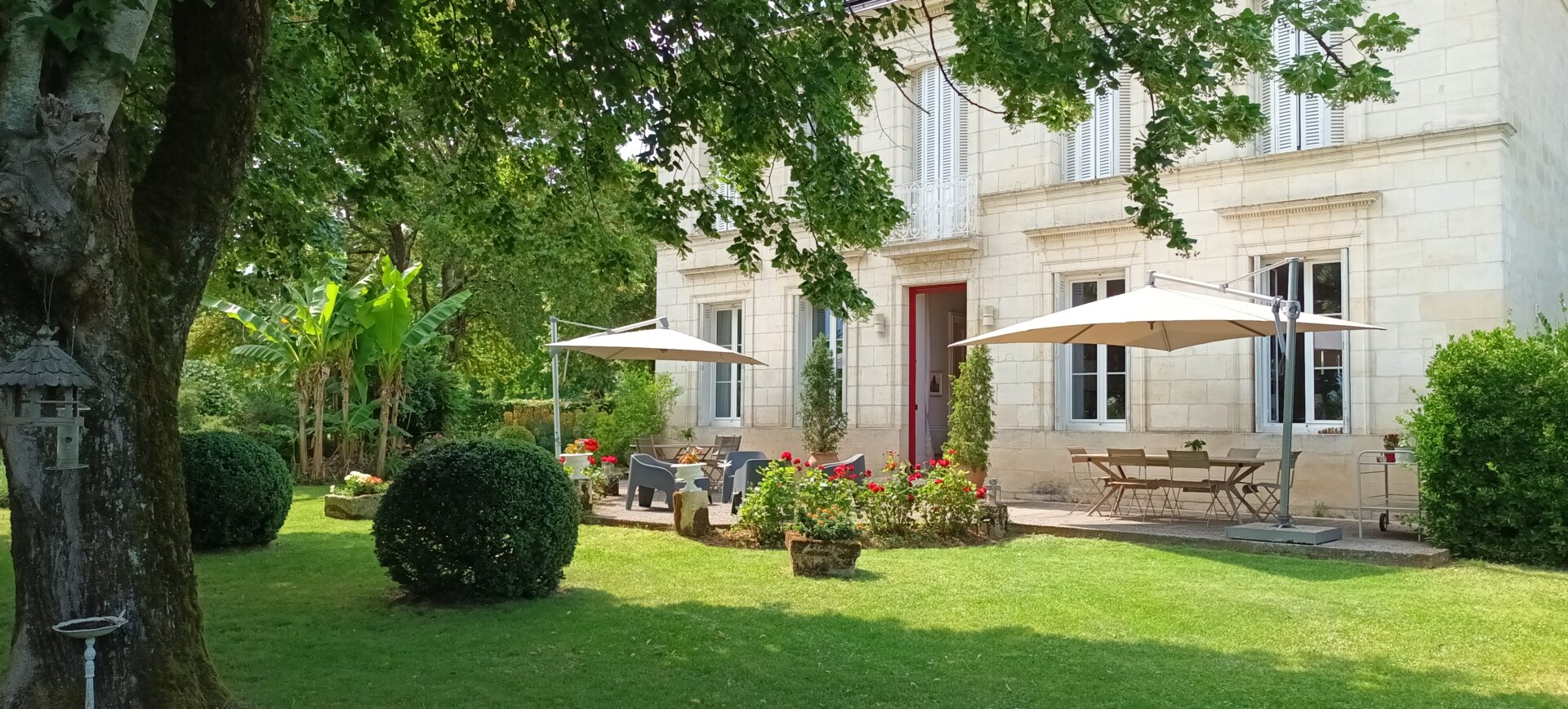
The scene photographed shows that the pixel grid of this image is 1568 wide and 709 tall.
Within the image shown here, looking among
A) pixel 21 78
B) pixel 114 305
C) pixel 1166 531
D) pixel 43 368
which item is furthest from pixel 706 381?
pixel 21 78

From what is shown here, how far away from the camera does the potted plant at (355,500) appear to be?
1338 centimetres

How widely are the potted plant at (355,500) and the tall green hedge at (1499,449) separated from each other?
11.1 m

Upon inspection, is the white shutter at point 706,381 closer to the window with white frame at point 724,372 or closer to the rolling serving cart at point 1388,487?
the window with white frame at point 724,372

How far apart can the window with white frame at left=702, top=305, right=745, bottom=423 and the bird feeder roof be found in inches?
606

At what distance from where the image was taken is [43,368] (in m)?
3.96

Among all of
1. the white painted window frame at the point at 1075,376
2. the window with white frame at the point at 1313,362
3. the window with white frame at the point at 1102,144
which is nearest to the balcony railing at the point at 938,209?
the window with white frame at the point at 1102,144

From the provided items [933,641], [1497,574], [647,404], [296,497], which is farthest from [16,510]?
[647,404]

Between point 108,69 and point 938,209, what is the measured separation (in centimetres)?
1358

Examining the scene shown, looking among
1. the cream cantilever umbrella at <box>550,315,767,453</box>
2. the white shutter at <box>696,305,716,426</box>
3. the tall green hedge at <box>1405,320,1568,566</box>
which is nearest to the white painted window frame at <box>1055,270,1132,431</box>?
the cream cantilever umbrella at <box>550,315,767,453</box>

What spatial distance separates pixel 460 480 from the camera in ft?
25.0

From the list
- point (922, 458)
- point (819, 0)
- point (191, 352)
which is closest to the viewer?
point (819, 0)

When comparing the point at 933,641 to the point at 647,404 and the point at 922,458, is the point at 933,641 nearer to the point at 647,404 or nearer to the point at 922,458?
the point at 922,458

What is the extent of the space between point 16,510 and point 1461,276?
13306mm

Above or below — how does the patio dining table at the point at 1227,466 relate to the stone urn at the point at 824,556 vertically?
above
